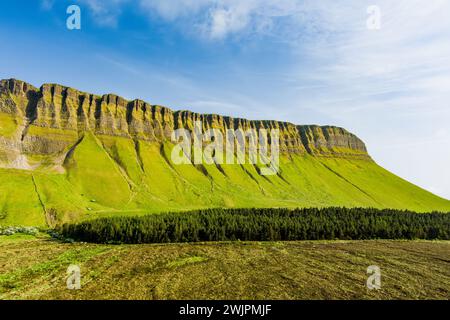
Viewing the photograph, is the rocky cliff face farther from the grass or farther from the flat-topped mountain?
the grass

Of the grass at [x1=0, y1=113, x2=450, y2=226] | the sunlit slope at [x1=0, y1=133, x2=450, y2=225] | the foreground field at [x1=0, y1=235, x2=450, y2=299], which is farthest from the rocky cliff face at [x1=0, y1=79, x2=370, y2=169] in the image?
the foreground field at [x1=0, y1=235, x2=450, y2=299]

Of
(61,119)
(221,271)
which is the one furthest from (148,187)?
(221,271)

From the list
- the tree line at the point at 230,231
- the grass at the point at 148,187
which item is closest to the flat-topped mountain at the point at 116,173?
the grass at the point at 148,187

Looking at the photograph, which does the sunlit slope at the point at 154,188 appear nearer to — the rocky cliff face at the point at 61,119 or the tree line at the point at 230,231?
the rocky cliff face at the point at 61,119

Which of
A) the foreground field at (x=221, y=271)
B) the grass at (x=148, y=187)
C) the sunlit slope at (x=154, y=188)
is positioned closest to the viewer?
the foreground field at (x=221, y=271)

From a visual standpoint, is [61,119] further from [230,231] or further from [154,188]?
[230,231]
